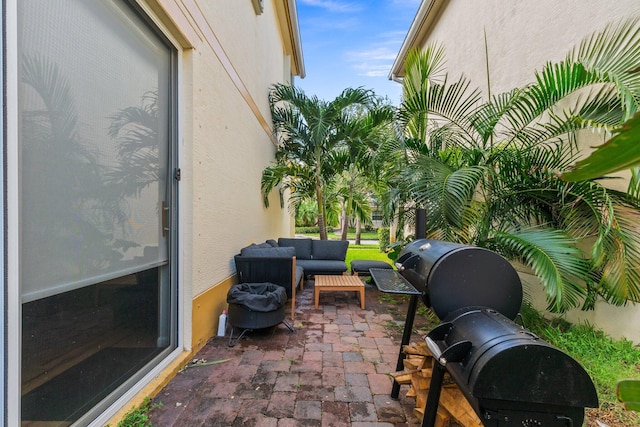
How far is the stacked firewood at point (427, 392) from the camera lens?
168cm

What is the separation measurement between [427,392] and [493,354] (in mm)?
1119

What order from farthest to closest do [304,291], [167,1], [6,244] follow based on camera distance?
[304,291]
[167,1]
[6,244]

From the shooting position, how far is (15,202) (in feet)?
4.58

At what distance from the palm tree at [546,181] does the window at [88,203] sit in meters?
2.90

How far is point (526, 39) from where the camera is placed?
14.2ft

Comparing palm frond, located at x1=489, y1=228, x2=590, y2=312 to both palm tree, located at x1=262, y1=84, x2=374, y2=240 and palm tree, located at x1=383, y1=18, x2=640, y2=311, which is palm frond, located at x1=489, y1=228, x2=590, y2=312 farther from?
palm tree, located at x1=262, y1=84, x2=374, y2=240

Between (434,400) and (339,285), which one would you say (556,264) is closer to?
(434,400)

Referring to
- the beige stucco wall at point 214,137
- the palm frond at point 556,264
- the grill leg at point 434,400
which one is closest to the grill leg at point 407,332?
the grill leg at point 434,400

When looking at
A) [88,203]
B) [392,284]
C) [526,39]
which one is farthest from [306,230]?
[88,203]

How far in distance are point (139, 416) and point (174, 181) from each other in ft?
6.09

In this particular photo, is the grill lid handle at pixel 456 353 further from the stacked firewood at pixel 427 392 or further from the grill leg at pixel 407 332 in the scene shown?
the grill leg at pixel 407 332

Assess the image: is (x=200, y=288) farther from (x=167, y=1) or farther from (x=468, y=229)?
(x=468, y=229)

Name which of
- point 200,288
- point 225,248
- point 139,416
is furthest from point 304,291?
point 139,416

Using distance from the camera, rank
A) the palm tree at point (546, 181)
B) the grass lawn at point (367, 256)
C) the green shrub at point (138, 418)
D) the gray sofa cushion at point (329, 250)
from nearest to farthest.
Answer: the green shrub at point (138, 418) < the palm tree at point (546, 181) < the gray sofa cushion at point (329, 250) < the grass lawn at point (367, 256)
